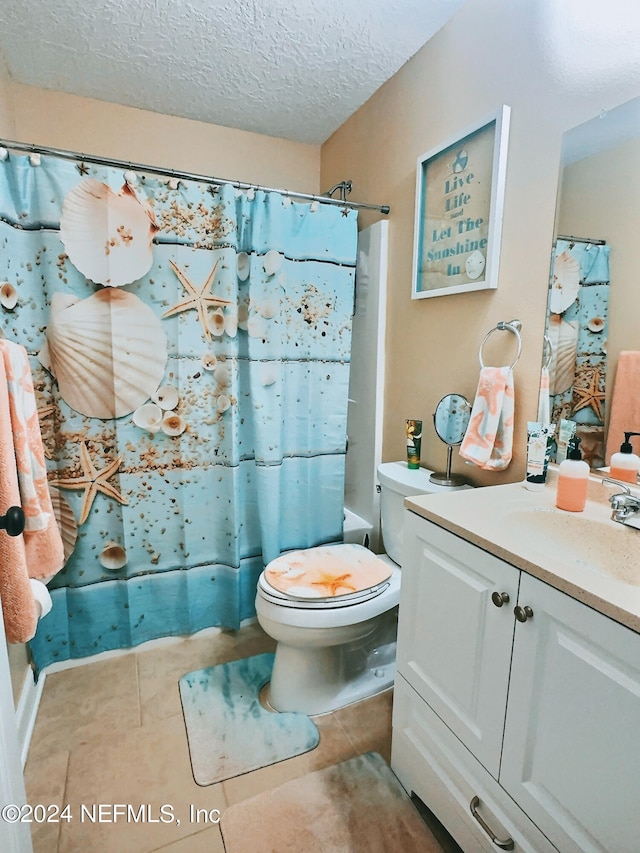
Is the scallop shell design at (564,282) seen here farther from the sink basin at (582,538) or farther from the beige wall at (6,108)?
the beige wall at (6,108)

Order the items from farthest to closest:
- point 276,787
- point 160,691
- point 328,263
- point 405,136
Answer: point 328,263, point 405,136, point 160,691, point 276,787

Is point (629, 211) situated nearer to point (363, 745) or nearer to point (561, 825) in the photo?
point (561, 825)

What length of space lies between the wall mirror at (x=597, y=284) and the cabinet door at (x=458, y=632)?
544 mm

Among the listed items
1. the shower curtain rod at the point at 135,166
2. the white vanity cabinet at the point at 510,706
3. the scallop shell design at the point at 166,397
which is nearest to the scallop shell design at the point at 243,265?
the shower curtain rod at the point at 135,166

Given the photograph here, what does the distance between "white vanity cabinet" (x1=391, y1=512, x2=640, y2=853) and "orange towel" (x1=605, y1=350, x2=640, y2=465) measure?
55cm

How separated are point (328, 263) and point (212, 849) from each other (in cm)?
197

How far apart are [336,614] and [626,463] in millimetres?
942

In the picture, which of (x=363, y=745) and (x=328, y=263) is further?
(x=328, y=263)

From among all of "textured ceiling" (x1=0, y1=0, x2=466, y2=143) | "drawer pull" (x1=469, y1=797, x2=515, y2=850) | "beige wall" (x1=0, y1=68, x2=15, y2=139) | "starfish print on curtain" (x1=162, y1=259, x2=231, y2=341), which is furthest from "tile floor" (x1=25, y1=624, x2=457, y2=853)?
"textured ceiling" (x1=0, y1=0, x2=466, y2=143)

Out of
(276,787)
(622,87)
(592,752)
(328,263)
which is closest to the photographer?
(592,752)

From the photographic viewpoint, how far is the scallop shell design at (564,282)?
48.3 inches

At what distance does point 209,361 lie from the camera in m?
1.80

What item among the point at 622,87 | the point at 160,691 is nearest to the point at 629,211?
the point at 622,87

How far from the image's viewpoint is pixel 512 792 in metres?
0.89
